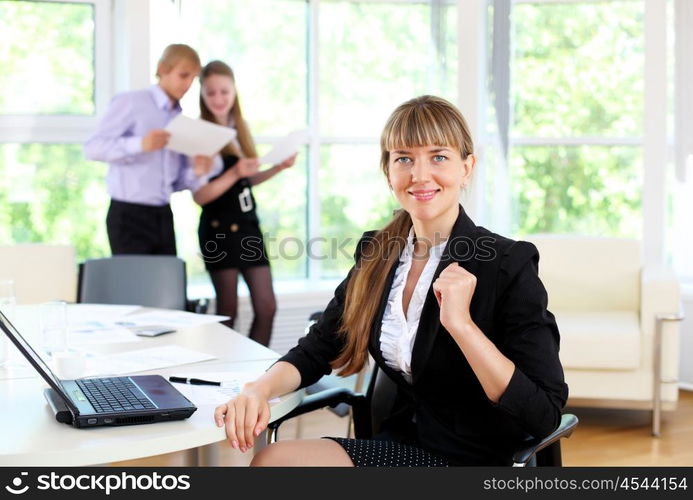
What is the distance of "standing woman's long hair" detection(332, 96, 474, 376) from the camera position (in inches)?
81.0

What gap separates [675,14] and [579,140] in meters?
0.87

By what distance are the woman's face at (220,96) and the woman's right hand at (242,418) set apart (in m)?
2.95

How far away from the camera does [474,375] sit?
1949mm

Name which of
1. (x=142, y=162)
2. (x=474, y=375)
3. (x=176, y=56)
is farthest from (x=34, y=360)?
(x=176, y=56)

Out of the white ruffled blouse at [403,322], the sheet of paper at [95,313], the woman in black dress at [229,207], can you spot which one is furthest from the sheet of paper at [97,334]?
the woman in black dress at [229,207]

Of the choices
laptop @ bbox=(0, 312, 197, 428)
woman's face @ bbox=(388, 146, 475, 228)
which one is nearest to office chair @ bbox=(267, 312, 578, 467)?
laptop @ bbox=(0, 312, 197, 428)

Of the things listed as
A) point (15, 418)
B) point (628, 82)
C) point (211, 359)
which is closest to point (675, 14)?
point (628, 82)

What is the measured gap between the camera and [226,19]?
5.21 metres

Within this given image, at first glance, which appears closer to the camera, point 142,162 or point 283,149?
point 142,162

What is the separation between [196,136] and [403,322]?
7.72ft

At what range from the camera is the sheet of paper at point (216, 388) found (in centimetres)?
189

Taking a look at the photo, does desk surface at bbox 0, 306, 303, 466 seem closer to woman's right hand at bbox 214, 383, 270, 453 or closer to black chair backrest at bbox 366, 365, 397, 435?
woman's right hand at bbox 214, 383, 270, 453

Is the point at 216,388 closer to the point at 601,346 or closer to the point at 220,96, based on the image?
the point at 601,346

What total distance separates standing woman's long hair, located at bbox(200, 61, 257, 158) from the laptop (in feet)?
9.39
